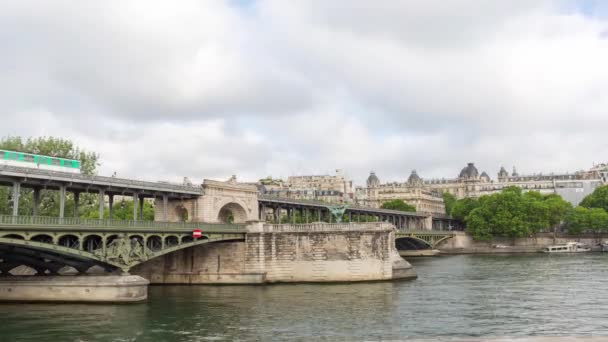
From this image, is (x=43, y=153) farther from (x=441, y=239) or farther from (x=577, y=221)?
(x=577, y=221)

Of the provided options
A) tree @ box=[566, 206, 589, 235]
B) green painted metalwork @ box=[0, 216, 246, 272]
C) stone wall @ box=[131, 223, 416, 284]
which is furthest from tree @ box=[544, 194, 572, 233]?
green painted metalwork @ box=[0, 216, 246, 272]

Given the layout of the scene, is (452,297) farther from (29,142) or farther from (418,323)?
(29,142)

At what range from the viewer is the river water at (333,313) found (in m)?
29.6

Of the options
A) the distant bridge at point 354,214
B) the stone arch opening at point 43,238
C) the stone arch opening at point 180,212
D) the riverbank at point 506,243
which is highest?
the distant bridge at point 354,214

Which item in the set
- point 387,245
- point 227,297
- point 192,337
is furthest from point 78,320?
point 387,245

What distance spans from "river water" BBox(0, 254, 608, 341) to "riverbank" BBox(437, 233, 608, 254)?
210ft

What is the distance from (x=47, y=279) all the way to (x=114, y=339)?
14.8 metres

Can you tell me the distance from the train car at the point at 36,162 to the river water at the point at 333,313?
10431mm

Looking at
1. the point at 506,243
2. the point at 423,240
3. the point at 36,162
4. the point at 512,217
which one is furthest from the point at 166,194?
the point at 506,243

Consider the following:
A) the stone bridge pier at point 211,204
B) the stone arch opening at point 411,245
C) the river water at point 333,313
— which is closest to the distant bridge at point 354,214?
the stone bridge pier at point 211,204

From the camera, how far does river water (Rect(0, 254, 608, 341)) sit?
2956cm

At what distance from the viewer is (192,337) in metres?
A: 29.1

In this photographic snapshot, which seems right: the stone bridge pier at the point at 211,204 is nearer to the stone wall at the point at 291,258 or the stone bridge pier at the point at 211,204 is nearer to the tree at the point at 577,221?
the stone wall at the point at 291,258

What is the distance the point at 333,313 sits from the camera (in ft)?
118
